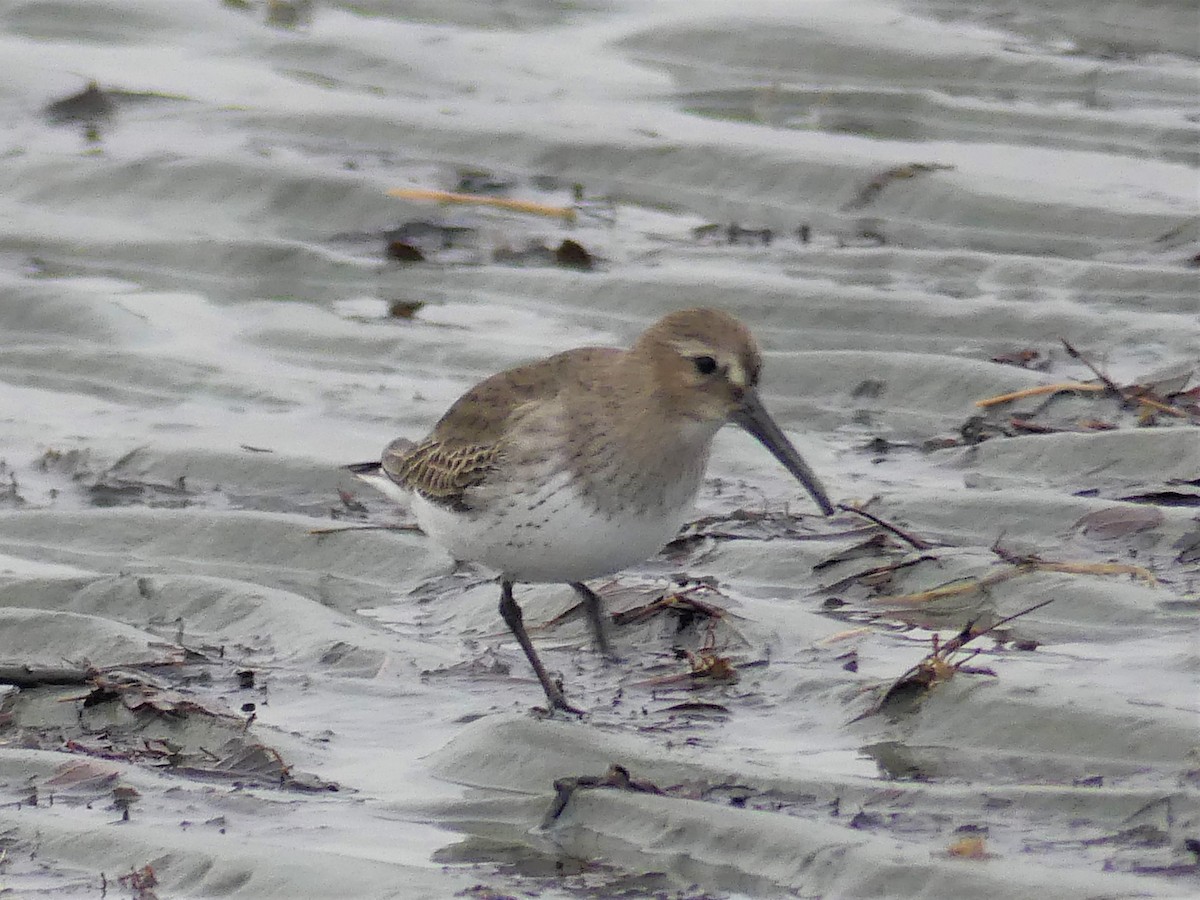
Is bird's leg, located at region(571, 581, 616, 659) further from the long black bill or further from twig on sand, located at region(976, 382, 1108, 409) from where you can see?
twig on sand, located at region(976, 382, 1108, 409)

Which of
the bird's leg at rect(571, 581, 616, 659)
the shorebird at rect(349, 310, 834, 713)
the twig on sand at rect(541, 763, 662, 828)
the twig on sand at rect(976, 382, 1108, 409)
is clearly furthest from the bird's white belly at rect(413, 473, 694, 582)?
the twig on sand at rect(976, 382, 1108, 409)

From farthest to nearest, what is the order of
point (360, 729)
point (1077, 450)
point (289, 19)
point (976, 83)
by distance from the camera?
point (289, 19) < point (976, 83) < point (1077, 450) < point (360, 729)

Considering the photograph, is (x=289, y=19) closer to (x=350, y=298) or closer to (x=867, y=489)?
(x=350, y=298)

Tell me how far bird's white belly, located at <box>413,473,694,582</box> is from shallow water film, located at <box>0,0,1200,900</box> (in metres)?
0.33

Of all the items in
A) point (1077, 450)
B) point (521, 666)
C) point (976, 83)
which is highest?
point (976, 83)

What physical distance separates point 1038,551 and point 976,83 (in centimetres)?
513

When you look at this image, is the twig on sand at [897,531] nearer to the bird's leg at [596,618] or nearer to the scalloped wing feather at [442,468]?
the bird's leg at [596,618]

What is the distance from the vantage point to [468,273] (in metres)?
8.70

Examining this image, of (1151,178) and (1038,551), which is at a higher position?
(1151,178)

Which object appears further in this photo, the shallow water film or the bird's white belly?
the bird's white belly

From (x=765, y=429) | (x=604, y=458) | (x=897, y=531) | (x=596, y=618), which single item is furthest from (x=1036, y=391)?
(x=604, y=458)

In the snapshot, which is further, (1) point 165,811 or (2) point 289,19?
(2) point 289,19

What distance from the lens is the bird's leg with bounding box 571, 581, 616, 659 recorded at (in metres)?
5.55

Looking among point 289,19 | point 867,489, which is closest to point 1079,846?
point 867,489
